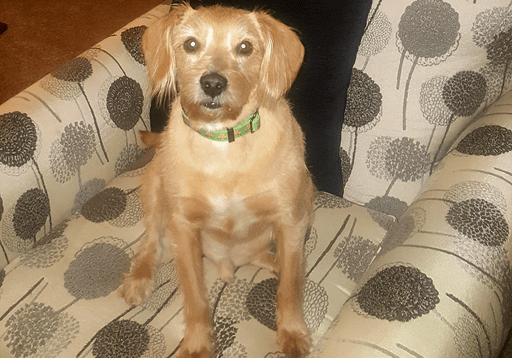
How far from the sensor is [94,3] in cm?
557

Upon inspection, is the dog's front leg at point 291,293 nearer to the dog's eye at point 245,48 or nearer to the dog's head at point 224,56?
the dog's head at point 224,56

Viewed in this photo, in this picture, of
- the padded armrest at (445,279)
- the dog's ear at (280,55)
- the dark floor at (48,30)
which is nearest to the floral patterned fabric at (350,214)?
the padded armrest at (445,279)

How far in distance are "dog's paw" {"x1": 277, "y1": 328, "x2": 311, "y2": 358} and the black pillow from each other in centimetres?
83

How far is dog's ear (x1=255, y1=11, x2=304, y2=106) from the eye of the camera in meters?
1.78

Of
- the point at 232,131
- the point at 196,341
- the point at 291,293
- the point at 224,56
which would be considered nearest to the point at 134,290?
the point at 196,341

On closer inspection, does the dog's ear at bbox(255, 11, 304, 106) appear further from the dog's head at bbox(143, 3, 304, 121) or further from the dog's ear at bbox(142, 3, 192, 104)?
the dog's ear at bbox(142, 3, 192, 104)

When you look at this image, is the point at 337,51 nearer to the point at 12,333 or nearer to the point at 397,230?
the point at 397,230

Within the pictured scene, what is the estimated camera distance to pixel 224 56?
5.88 ft

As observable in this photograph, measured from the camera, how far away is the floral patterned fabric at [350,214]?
144cm

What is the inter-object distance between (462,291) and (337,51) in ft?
3.59

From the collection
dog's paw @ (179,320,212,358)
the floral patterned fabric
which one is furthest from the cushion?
dog's paw @ (179,320,212,358)

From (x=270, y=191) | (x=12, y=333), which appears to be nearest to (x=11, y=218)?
(x=12, y=333)

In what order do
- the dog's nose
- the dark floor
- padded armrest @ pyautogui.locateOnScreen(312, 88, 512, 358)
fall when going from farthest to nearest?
the dark floor, the dog's nose, padded armrest @ pyautogui.locateOnScreen(312, 88, 512, 358)

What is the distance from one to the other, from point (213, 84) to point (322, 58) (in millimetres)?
590
